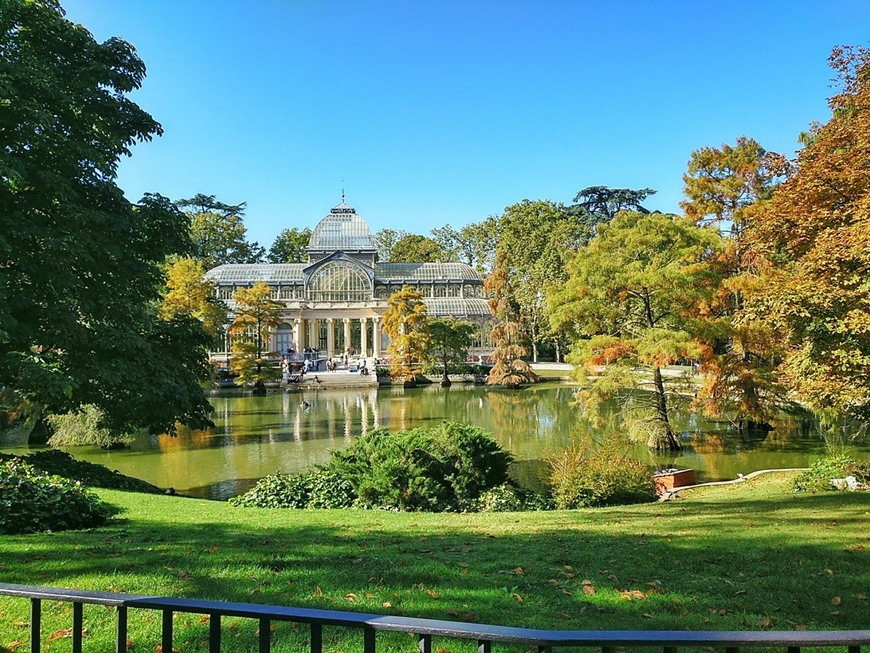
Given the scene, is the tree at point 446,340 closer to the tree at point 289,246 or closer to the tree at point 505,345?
the tree at point 505,345

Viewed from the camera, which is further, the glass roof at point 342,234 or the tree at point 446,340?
the glass roof at point 342,234

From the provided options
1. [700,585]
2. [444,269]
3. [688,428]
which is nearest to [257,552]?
[700,585]

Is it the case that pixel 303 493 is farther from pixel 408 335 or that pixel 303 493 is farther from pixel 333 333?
pixel 333 333

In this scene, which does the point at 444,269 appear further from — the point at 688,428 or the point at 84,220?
the point at 84,220

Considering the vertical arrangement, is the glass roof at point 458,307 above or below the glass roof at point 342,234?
below

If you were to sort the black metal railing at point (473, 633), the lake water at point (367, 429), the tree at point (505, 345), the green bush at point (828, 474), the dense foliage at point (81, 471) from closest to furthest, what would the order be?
the black metal railing at point (473, 633), the green bush at point (828, 474), the dense foliage at point (81, 471), the lake water at point (367, 429), the tree at point (505, 345)

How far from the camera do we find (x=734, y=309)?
60.3 ft

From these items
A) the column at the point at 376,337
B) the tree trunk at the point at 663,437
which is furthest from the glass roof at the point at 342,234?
the tree trunk at the point at 663,437

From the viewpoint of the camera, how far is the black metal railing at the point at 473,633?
5.20ft

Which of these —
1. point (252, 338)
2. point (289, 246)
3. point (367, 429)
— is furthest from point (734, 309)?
point (289, 246)

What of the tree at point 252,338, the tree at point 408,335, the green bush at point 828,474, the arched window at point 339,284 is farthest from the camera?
the arched window at point 339,284

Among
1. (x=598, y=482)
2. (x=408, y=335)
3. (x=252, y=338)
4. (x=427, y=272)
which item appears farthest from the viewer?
(x=427, y=272)

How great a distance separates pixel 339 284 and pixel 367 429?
31.6m

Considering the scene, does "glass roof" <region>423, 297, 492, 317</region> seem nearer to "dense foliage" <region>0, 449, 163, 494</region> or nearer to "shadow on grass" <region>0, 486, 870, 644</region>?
"dense foliage" <region>0, 449, 163, 494</region>
